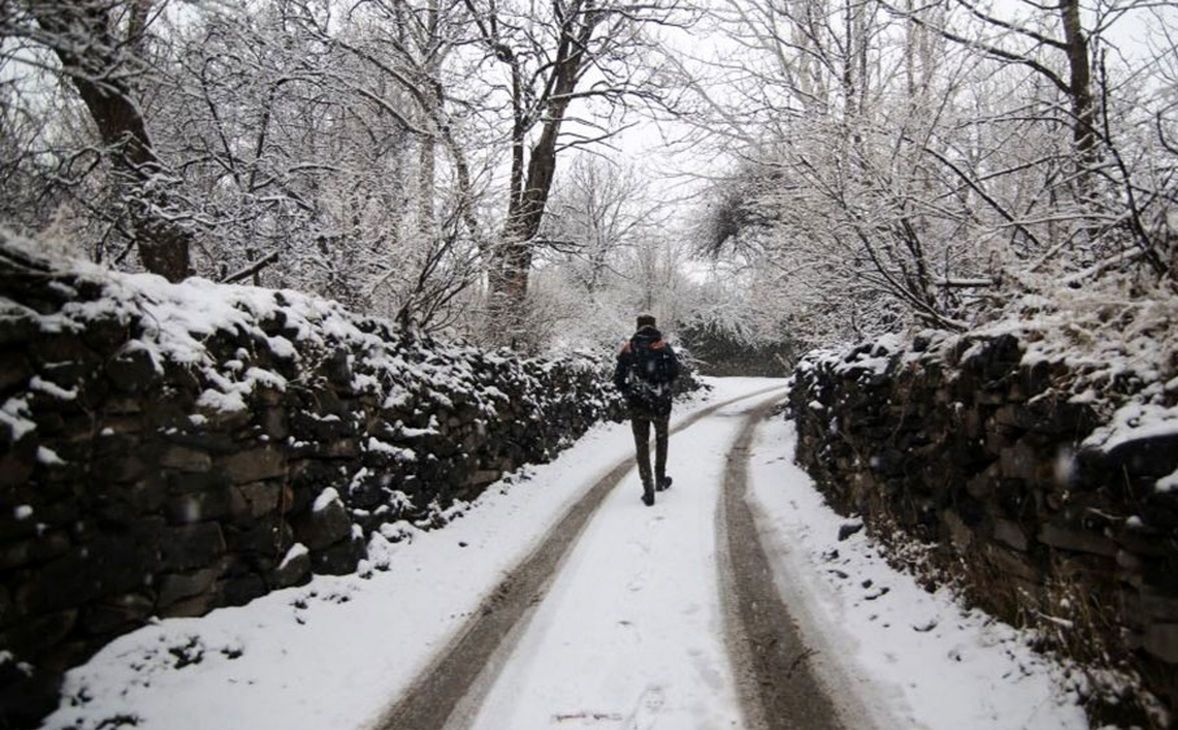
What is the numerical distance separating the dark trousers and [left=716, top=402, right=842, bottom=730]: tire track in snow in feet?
4.38

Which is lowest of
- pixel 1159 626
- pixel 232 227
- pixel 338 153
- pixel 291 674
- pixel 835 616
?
pixel 835 616

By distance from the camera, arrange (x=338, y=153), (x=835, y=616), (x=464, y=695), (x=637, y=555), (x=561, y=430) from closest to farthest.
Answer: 1. (x=464, y=695)
2. (x=835, y=616)
3. (x=637, y=555)
4. (x=338, y=153)
5. (x=561, y=430)

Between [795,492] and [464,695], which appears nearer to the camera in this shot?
[464,695]

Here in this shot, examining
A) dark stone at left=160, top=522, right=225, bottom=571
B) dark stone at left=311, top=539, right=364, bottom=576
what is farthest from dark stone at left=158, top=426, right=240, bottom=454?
dark stone at left=311, top=539, right=364, bottom=576

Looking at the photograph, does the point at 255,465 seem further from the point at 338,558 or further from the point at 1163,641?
the point at 1163,641

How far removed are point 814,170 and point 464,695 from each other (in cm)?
558

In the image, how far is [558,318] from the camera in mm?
13727

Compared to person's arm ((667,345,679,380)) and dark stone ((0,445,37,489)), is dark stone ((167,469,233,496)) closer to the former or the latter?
dark stone ((0,445,37,489))

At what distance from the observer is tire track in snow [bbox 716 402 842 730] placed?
127 inches

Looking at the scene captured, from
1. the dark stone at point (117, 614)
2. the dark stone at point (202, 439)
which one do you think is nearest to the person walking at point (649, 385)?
the dark stone at point (202, 439)

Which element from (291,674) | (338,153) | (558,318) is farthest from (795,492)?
(338,153)

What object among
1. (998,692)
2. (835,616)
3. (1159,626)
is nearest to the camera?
(1159,626)

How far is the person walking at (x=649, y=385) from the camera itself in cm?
791

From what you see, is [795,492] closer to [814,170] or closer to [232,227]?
[814,170]
